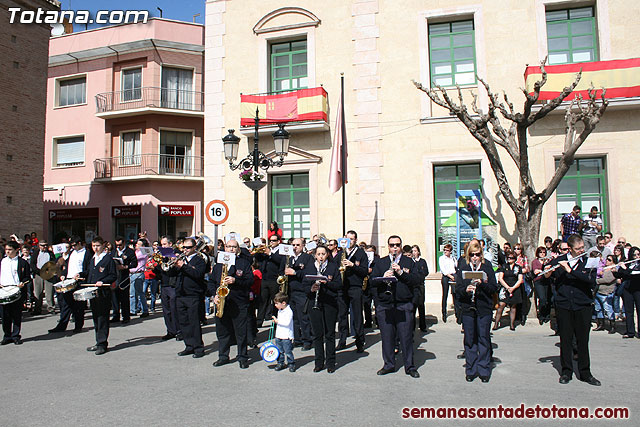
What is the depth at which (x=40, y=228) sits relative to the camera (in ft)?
74.3

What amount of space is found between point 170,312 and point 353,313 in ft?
12.1

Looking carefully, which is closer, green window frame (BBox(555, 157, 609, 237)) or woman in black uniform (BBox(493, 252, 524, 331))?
woman in black uniform (BBox(493, 252, 524, 331))

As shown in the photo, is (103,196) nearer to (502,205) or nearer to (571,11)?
(502,205)

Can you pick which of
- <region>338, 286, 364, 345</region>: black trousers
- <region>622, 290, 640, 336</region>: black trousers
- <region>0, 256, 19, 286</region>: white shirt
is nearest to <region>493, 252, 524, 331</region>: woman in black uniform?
<region>622, 290, 640, 336</region>: black trousers

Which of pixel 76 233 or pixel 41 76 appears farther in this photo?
pixel 76 233

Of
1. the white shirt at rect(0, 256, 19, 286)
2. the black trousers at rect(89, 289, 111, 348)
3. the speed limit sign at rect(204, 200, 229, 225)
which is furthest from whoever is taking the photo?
the speed limit sign at rect(204, 200, 229, 225)

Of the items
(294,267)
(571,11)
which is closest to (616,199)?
(571,11)

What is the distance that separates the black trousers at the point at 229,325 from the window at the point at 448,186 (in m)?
9.40

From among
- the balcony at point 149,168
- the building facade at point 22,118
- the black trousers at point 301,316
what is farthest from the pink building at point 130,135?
the black trousers at point 301,316

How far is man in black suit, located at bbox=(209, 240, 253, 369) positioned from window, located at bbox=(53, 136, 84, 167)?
21509 mm

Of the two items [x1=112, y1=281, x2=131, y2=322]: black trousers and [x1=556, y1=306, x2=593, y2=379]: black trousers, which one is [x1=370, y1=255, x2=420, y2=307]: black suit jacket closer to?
[x1=556, y1=306, x2=593, y2=379]: black trousers

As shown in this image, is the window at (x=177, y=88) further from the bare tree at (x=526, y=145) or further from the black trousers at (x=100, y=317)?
the black trousers at (x=100, y=317)

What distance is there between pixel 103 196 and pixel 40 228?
375 centimetres

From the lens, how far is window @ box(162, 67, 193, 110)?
25647 millimetres
